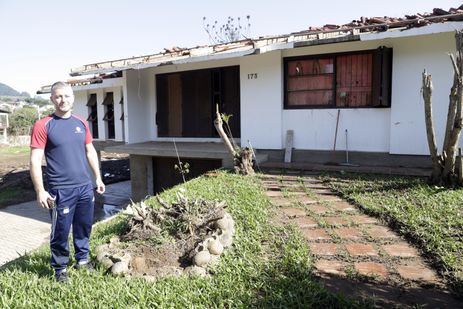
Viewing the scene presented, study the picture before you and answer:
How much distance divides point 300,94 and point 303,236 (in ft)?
16.6

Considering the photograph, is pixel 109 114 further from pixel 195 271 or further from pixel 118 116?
pixel 195 271

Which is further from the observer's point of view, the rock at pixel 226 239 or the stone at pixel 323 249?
the rock at pixel 226 239

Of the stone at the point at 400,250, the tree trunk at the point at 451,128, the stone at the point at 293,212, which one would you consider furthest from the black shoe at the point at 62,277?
the tree trunk at the point at 451,128

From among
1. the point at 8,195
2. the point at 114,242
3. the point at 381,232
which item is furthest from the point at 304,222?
the point at 8,195

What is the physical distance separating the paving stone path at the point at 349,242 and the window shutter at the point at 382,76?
2566 millimetres

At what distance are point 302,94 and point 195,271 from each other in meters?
6.11

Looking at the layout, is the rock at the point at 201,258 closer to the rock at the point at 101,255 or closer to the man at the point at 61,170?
the rock at the point at 101,255

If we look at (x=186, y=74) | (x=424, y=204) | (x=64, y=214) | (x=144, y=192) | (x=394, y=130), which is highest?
(x=186, y=74)

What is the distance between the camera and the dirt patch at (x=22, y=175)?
571 inches

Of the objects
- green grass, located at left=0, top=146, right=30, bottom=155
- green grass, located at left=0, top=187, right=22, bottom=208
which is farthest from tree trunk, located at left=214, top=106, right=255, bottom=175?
green grass, located at left=0, top=146, right=30, bottom=155

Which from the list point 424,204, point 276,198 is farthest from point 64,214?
point 424,204

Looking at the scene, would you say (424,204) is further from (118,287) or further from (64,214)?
(64,214)

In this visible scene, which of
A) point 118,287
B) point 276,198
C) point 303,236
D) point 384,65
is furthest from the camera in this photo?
point 384,65

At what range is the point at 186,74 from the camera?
35.9ft
